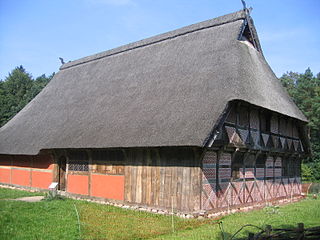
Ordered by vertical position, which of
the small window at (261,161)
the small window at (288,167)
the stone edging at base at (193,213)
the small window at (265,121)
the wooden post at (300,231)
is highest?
the small window at (265,121)

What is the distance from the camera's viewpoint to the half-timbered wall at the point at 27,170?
16828mm

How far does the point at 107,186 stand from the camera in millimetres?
13742

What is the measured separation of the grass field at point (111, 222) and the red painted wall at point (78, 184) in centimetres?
187

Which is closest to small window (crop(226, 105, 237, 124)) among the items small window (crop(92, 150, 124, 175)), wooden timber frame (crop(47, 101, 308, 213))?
wooden timber frame (crop(47, 101, 308, 213))

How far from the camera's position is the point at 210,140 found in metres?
10.7

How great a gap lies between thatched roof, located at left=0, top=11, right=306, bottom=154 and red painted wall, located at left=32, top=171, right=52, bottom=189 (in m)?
1.57

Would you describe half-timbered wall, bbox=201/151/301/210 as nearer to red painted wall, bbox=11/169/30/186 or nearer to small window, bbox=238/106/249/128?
small window, bbox=238/106/249/128

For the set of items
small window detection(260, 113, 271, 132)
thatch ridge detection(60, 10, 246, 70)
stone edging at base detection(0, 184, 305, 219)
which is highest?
thatch ridge detection(60, 10, 246, 70)

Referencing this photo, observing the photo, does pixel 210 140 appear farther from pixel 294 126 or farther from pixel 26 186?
pixel 26 186

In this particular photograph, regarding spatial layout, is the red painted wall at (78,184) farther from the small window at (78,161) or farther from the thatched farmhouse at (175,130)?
the small window at (78,161)

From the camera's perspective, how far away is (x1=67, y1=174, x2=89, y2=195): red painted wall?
14711mm

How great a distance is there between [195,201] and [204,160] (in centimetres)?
136

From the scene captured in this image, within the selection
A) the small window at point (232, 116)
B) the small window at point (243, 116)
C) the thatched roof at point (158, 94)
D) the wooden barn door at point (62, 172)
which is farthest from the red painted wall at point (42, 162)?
the small window at point (243, 116)

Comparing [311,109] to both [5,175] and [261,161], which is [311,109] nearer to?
[261,161]
